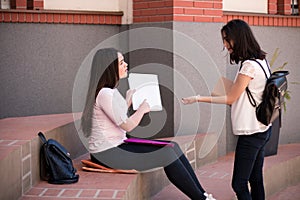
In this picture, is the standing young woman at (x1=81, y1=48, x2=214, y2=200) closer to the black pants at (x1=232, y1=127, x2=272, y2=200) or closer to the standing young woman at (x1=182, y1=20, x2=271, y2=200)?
the black pants at (x1=232, y1=127, x2=272, y2=200)

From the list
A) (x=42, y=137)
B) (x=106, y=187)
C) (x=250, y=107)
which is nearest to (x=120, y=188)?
(x=106, y=187)

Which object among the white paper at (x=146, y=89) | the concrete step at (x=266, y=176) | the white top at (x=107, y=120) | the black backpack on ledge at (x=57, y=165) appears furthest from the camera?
the concrete step at (x=266, y=176)

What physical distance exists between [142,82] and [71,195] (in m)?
1.40

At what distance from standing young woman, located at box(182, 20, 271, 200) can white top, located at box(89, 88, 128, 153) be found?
740mm

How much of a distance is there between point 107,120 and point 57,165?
1.65ft

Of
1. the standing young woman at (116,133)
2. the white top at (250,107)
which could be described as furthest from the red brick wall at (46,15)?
the white top at (250,107)

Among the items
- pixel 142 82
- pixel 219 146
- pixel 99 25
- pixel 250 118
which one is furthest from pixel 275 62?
pixel 250 118

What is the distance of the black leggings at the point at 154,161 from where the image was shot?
175 inches

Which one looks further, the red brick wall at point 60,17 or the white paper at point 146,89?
the red brick wall at point 60,17

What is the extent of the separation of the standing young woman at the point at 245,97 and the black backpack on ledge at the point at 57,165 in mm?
1143

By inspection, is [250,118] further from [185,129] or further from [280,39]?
[280,39]

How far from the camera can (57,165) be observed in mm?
4312

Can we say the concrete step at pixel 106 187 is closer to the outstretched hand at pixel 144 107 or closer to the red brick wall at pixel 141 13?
the outstretched hand at pixel 144 107

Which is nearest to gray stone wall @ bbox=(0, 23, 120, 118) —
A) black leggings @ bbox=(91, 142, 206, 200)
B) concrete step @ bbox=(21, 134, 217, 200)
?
concrete step @ bbox=(21, 134, 217, 200)
